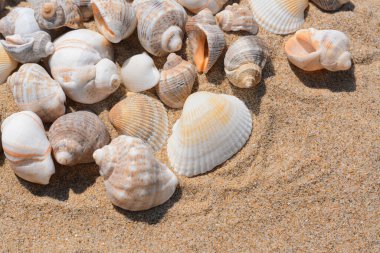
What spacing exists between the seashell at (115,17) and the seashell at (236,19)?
697 mm

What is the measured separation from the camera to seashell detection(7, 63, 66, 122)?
297cm

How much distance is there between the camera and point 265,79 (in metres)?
3.17

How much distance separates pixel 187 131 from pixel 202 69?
22.6 inches

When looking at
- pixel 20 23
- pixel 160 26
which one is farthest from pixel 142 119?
pixel 20 23

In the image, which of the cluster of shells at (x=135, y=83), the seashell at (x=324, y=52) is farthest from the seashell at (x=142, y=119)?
the seashell at (x=324, y=52)

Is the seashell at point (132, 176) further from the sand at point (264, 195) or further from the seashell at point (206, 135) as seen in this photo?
the seashell at point (206, 135)

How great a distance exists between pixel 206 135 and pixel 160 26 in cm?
91

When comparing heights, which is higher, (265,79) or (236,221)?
(265,79)

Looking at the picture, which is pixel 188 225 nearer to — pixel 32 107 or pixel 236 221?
pixel 236 221

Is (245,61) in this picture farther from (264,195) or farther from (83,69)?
(83,69)

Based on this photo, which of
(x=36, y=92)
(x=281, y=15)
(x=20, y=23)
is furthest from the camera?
(x=281, y=15)

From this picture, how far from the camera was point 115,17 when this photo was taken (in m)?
3.05

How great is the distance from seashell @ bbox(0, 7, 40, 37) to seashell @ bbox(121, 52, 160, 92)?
80cm

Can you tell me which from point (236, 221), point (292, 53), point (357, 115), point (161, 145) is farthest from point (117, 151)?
point (357, 115)
